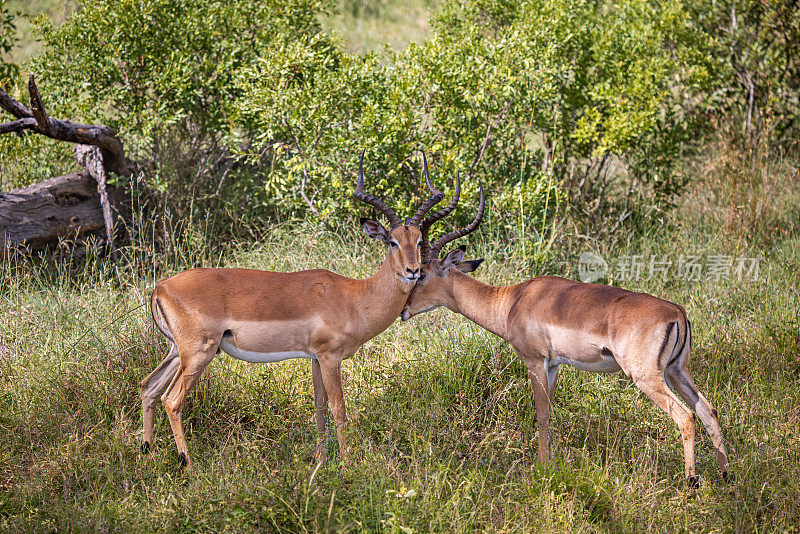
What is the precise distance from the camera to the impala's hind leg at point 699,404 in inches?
181

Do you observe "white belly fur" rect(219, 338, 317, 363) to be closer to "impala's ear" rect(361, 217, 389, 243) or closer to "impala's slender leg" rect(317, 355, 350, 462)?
"impala's slender leg" rect(317, 355, 350, 462)

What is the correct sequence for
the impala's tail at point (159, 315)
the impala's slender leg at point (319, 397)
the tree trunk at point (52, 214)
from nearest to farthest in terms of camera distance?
the impala's tail at point (159, 315)
the impala's slender leg at point (319, 397)
the tree trunk at point (52, 214)

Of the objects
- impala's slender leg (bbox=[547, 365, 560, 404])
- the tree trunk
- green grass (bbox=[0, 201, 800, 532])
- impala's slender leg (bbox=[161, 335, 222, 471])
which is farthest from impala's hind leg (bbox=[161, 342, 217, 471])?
the tree trunk

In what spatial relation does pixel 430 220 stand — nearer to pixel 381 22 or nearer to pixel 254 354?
pixel 254 354

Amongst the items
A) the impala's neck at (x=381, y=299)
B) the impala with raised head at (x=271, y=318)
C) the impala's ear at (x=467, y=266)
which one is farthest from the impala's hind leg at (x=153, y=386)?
the impala's ear at (x=467, y=266)

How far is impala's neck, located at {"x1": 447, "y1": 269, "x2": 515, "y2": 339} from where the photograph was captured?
5.41 meters

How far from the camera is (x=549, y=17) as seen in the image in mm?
8133

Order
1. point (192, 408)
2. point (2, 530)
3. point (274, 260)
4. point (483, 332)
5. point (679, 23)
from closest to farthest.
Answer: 1. point (2, 530)
2. point (192, 408)
3. point (483, 332)
4. point (274, 260)
5. point (679, 23)

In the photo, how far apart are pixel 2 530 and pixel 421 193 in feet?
16.1

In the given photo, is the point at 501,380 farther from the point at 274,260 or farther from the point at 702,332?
the point at 274,260

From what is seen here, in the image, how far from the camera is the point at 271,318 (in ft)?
15.4

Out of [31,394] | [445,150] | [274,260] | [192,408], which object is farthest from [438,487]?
[445,150]

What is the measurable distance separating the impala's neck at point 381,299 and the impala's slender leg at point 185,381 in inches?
35.7

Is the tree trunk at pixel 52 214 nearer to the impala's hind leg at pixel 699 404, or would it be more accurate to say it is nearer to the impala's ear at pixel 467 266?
the impala's ear at pixel 467 266
